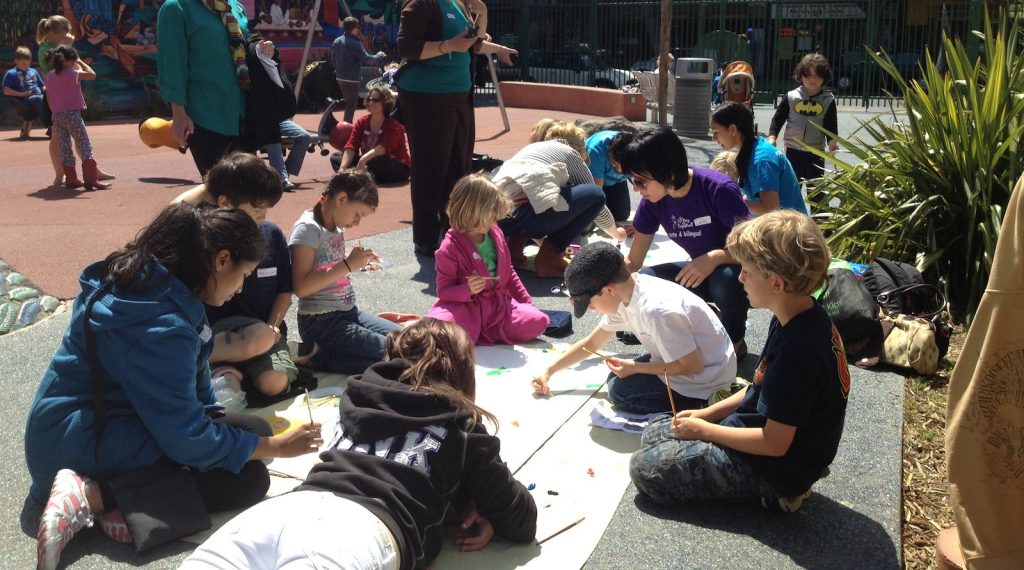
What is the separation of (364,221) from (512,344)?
3136mm

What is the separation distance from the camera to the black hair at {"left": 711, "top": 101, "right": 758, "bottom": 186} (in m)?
5.07

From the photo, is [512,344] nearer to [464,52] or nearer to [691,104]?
[464,52]

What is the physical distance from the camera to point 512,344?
15.3ft

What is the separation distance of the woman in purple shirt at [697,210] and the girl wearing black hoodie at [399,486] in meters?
1.87

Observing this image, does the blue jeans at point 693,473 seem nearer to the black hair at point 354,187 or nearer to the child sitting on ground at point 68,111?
the black hair at point 354,187

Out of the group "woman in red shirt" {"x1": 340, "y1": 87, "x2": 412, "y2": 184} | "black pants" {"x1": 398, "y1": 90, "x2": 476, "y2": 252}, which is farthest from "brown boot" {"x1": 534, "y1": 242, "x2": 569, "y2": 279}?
"woman in red shirt" {"x1": 340, "y1": 87, "x2": 412, "y2": 184}

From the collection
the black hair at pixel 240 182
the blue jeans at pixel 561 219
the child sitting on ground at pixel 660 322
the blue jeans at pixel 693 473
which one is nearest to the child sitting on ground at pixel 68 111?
the blue jeans at pixel 561 219

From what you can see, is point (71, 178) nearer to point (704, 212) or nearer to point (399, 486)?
point (704, 212)

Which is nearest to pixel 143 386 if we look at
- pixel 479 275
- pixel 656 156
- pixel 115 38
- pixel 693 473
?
pixel 693 473

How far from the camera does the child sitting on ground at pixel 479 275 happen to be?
178 inches

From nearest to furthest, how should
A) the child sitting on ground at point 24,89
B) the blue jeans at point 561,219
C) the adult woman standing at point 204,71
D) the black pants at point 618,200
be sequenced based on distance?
1. the adult woman standing at point 204,71
2. the blue jeans at point 561,219
3. the black pants at point 618,200
4. the child sitting on ground at point 24,89

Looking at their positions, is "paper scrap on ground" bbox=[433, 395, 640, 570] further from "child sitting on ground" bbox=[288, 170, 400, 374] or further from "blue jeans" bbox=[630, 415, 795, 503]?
"child sitting on ground" bbox=[288, 170, 400, 374]

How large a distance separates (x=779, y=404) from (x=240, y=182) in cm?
231

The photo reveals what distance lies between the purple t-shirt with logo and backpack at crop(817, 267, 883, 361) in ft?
1.73
